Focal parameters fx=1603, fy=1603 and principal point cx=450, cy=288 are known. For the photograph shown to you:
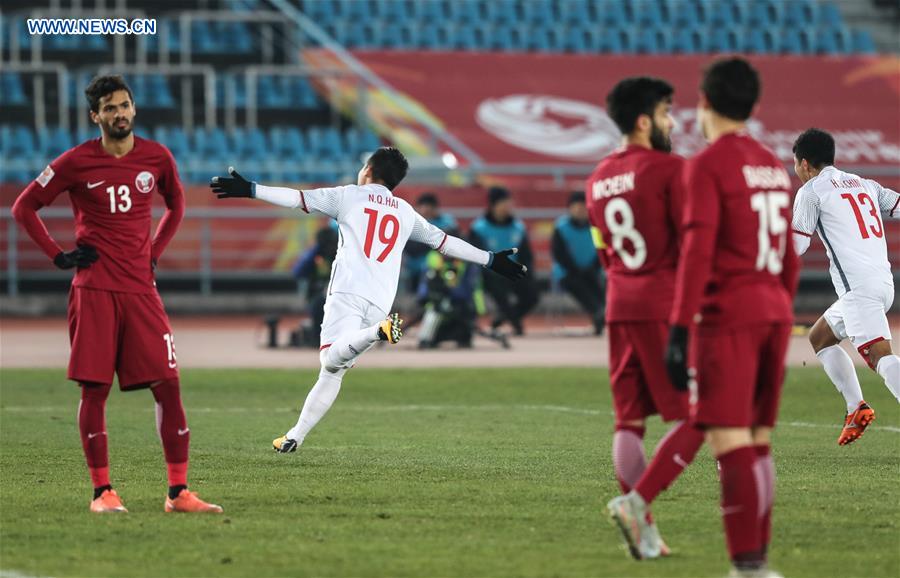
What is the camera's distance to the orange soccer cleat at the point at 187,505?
26.4 feet

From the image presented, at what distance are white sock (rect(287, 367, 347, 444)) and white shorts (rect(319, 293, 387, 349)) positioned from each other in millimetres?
217

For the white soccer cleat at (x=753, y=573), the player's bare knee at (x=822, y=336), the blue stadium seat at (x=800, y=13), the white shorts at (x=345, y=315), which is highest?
the white soccer cleat at (x=753, y=573)

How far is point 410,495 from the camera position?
8742 millimetres

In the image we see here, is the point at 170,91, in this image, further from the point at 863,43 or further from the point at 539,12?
the point at 863,43

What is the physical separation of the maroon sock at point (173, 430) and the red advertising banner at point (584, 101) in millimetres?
22487

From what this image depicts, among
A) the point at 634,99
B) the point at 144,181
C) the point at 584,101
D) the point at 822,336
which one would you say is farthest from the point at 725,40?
the point at 634,99

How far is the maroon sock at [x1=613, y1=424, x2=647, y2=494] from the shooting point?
6.98 metres

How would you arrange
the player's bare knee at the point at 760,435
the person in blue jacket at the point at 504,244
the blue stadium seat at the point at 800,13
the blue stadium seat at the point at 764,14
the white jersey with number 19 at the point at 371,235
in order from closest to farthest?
the player's bare knee at the point at 760,435 < the white jersey with number 19 at the point at 371,235 < the person in blue jacket at the point at 504,244 < the blue stadium seat at the point at 764,14 < the blue stadium seat at the point at 800,13

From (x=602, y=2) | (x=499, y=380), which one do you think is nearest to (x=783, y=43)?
(x=602, y=2)

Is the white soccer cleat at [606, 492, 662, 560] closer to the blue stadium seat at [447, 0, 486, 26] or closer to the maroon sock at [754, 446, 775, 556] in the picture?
the maroon sock at [754, 446, 775, 556]

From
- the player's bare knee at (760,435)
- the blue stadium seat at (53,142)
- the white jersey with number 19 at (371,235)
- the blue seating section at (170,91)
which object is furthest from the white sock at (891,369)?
the blue seating section at (170,91)

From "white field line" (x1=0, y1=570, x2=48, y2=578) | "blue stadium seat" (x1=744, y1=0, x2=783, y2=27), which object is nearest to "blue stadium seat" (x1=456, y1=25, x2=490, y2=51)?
"blue stadium seat" (x1=744, y1=0, x2=783, y2=27)

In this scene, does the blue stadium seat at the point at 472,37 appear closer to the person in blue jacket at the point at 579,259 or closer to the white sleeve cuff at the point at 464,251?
the person in blue jacket at the point at 579,259

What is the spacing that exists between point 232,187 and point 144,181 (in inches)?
24.8
